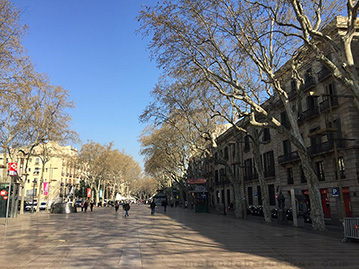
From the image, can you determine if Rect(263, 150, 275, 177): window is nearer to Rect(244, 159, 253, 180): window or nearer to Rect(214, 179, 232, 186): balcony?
Rect(244, 159, 253, 180): window

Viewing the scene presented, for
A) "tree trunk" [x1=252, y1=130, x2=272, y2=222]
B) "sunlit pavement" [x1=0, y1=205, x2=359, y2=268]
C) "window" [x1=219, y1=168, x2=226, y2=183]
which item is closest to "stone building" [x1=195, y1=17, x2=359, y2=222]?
"tree trunk" [x1=252, y1=130, x2=272, y2=222]

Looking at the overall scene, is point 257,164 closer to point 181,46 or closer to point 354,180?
point 354,180

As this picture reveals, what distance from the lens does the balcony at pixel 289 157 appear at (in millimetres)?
27325

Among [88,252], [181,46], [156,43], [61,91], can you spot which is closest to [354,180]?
[181,46]

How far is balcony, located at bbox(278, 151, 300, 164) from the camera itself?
2733cm

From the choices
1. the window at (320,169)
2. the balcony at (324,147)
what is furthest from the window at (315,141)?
the window at (320,169)

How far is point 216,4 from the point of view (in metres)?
13.9

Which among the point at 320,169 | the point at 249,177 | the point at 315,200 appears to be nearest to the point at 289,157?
the point at 320,169

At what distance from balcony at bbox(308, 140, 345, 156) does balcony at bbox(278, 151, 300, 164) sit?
8.04 feet

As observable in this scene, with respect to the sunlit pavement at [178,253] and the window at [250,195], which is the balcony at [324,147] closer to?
the sunlit pavement at [178,253]

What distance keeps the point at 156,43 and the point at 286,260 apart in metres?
11.7

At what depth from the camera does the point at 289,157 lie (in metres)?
28.4

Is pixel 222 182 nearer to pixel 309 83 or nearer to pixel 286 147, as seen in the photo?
pixel 286 147

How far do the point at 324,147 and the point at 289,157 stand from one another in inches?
211
